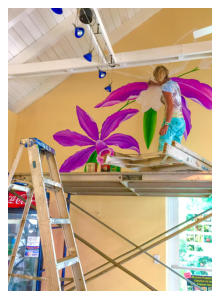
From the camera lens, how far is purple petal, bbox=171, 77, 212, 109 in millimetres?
4059

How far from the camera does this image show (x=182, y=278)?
11.7 ft

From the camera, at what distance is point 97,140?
4391 mm

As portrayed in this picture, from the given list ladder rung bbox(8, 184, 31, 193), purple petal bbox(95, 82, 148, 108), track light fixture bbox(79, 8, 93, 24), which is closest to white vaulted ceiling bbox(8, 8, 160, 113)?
purple petal bbox(95, 82, 148, 108)

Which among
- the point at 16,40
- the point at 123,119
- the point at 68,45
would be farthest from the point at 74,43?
the point at 123,119

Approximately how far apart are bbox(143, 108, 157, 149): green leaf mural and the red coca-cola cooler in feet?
5.82

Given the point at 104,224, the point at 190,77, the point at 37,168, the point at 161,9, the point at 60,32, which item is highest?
the point at 161,9

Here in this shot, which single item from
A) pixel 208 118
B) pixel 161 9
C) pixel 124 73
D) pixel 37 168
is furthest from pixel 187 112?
pixel 37 168

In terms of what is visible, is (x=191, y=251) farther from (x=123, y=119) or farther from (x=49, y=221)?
(x=49, y=221)

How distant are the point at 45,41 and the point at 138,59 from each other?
1.38 metres

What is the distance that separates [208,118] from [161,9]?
1922mm

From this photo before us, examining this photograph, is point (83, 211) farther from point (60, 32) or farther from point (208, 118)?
point (60, 32)

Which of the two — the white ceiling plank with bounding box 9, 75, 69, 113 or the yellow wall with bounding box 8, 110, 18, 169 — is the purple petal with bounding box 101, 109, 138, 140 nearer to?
the white ceiling plank with bounding box 9, 75, 69, 113
